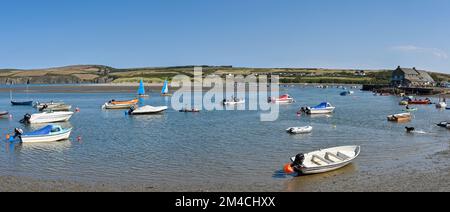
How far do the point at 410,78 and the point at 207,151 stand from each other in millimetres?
103634

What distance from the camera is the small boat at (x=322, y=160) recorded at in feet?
62.8

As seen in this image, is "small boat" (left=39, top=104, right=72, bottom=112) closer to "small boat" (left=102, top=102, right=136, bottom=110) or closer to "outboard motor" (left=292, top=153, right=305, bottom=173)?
"small boat" (left=102, top=102, right=136, bottom=110)

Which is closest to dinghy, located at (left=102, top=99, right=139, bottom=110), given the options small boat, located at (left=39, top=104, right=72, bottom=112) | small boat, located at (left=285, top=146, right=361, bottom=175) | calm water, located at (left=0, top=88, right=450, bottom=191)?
small boat, located at (left=39, top=104, right=72, bottom=112)

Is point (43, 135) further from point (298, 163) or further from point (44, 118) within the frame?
point (298, 163)

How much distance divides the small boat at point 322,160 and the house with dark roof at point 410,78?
10118 cm

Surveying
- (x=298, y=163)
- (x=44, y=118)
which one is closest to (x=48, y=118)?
(x=44, y=118)

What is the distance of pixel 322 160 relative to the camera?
2064cm

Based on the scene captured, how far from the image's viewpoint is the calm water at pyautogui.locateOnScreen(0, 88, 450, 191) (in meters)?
19.6

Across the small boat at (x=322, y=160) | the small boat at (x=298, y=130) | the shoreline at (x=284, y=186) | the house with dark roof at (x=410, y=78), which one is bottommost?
the shoreline at (x=284, y=186)

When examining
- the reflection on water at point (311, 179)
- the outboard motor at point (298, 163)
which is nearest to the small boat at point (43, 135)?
the outboard motor at point (298, 163)

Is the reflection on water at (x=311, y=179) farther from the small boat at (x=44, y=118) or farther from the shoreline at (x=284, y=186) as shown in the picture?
the small boat at (x=44, y=118)

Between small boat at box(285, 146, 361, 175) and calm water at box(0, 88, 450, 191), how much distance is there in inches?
19.3
